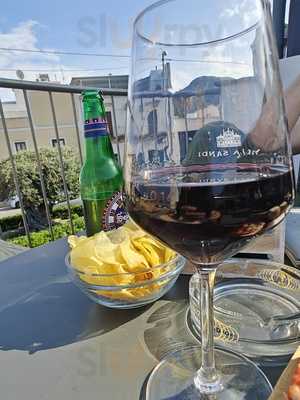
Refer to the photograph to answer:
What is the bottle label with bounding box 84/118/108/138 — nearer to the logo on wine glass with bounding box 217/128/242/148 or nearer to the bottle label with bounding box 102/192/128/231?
the bottle label with bounding box 102/192/128/231

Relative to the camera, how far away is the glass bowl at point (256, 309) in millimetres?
254

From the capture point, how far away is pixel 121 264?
0.31 m

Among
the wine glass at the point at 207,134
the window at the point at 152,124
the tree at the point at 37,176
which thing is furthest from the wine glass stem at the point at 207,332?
the tree at the point at 37,176

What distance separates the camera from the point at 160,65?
214 millimetres

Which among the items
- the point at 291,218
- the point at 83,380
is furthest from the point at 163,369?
the point at 291,218

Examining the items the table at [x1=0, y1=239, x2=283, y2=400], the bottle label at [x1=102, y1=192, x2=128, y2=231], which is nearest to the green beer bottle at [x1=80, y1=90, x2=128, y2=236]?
the bottle label at [x1=102, y1=192, x2=128, y2=231]

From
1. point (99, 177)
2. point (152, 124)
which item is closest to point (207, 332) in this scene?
point (152, 124)

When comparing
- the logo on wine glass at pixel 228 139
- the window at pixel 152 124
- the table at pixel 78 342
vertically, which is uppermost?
the window at pixel 152 124

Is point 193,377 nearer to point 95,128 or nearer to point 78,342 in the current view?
point 78,342

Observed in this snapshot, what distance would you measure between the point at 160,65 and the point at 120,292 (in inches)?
8.2

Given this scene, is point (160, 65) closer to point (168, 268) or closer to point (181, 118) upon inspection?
point (181, 118)

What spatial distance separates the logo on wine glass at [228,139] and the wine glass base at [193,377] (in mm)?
179

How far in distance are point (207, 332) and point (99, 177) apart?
0.32 m

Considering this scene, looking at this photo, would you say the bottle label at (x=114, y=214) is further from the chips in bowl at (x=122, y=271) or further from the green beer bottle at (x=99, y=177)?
the chips in bowl at (x=122, y=271)
